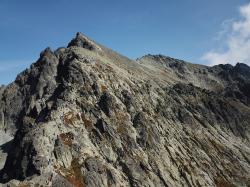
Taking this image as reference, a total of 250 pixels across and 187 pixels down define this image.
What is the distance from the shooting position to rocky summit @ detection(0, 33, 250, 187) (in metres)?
107

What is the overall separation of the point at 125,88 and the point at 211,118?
40853 millimetres

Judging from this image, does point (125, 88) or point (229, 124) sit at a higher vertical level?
point (125, 88)

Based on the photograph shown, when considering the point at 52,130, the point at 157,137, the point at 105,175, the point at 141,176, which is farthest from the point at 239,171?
the point at 52,130

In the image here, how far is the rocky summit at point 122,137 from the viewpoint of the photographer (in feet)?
352

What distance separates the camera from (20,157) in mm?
110625

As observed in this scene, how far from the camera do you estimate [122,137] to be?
12350cm

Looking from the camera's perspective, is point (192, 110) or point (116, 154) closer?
point (116, 154)

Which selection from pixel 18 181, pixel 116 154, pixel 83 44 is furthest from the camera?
pixel 83 44

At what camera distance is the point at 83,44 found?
646 feet

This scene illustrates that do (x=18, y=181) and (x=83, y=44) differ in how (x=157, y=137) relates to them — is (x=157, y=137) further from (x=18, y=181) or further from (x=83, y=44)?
(x=83, y=44)

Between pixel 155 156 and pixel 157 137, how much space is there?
8822 millimetres

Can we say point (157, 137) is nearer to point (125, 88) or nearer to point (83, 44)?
point (125, 88)

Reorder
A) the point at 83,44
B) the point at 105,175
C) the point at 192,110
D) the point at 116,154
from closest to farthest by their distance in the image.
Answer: the point at 105,175, the point at 116,154, the point at 192,110, the point at 83,44

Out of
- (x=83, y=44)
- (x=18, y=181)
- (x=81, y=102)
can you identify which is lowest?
(x=18, y=181)
